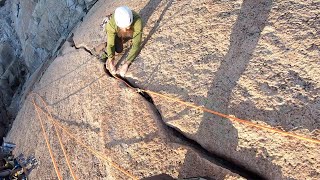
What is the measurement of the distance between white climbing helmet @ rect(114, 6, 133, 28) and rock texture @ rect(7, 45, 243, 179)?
3.64 feet

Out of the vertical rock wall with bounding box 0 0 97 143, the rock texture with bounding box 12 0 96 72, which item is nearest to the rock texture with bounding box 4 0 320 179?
the vertical rock wall with bounding box 0 0 97 143

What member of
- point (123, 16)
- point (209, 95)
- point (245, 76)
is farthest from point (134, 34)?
point (245, 76)

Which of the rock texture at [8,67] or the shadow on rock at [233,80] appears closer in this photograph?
the shadow on rock at [233,80]

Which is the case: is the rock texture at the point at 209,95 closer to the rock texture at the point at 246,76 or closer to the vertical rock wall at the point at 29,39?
the rock texture at the point at 246,76

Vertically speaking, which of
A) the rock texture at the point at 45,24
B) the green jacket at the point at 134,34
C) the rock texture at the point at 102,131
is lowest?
the rock texture at the point at 102,131

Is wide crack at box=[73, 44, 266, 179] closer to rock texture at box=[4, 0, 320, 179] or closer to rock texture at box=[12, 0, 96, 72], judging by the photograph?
rock texture at box=[4, 0, 320, 179]

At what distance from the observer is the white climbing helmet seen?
18.7 ft

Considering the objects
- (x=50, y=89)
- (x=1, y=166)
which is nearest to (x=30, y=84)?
(x=50, y=89)

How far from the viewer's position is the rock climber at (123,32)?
5.80 metres

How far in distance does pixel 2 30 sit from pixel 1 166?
8.50 m

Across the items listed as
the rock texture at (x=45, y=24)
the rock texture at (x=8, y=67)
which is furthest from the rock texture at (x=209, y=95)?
the rock texture at (x=45, y=24)

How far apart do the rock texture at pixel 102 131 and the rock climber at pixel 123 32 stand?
359 mm

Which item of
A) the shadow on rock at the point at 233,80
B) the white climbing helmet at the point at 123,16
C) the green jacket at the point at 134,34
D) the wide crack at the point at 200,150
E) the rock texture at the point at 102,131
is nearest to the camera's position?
the wide crack at the point at 200,150

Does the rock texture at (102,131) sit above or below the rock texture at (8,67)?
below
